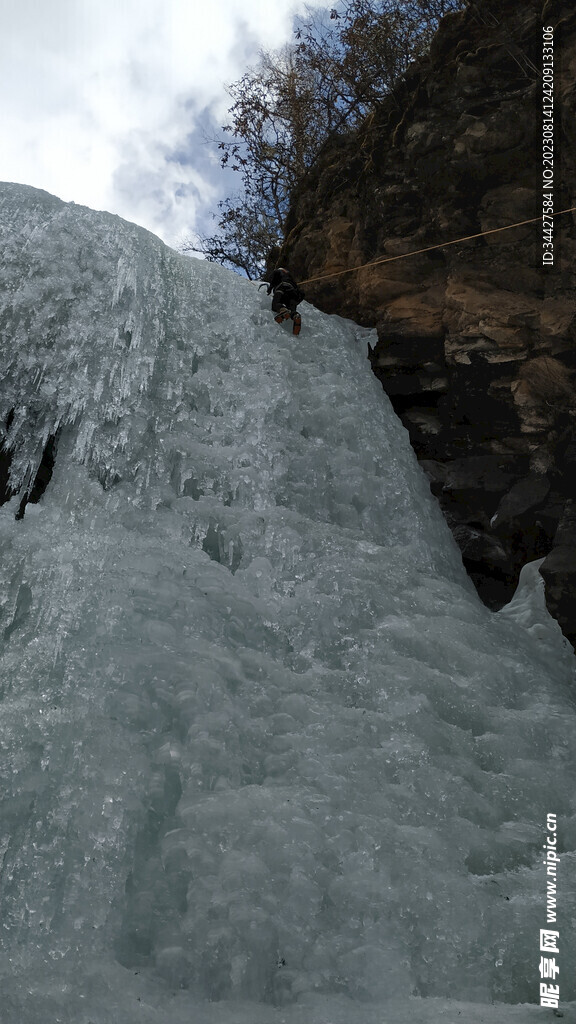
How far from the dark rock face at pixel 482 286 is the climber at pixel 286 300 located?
68 centimetres

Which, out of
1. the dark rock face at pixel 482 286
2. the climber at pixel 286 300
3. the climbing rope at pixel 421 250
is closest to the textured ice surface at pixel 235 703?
the dark rock face at pixel 482 286

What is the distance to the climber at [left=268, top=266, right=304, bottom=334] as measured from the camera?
6.23 metres

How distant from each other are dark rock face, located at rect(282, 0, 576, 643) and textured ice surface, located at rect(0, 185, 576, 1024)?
46cm

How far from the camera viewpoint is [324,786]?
9.62ft

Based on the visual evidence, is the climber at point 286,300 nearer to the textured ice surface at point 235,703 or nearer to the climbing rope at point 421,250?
the climbing rope at point 421,250

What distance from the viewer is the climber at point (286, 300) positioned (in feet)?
20.5

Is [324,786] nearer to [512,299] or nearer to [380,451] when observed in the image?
[380,451]

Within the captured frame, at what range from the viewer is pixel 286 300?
254 inches

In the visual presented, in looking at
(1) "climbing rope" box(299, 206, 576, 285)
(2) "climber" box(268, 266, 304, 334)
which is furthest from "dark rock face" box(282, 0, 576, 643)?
(2) "climber" box(268, 266, 304, 334)

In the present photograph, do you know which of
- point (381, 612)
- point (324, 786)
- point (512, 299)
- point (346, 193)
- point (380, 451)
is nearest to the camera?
point (324, 786)

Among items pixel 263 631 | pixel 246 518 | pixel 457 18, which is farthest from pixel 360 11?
pixel 263 631

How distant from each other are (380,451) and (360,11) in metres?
6.13

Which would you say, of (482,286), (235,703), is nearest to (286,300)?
(482,286)

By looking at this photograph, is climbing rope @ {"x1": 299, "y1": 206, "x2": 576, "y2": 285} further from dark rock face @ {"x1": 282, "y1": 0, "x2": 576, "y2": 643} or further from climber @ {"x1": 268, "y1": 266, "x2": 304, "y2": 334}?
climber @ {"x1": 268, "y1": 266, "x2": 304, "y2": 334}
